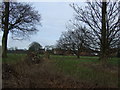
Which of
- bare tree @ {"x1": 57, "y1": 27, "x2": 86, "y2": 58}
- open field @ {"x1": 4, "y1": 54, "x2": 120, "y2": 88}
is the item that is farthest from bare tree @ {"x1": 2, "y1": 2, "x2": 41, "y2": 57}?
open field @ {"x1": 4, "y1": 54, "x2": 120, "y2": 88}

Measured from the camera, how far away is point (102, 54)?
20.1 ft

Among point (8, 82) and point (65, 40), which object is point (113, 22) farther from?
point (8, 82)

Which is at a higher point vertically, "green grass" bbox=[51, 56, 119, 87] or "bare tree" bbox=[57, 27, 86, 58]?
"bare tree" bbox=[57, 27, 86, 58]

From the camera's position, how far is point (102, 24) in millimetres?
6223

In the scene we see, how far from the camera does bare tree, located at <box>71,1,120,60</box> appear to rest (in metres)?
6.19

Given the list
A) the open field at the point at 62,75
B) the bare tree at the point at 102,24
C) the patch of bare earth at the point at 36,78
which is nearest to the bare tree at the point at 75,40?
the bare tree at the point at 102,24

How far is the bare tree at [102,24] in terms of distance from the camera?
6.19m

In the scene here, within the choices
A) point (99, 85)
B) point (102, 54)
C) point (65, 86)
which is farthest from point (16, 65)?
point (102, 54)

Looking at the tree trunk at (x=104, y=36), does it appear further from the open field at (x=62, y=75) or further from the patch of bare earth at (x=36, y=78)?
the patch of bare earth at (x=36, y=78)

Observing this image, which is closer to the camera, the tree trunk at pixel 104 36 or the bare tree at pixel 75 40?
the tree trunk at pixel 104 36

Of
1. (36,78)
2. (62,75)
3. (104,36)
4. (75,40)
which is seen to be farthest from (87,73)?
(75,40)

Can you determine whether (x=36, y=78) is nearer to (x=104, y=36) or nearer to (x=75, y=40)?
(x=75, y=40)

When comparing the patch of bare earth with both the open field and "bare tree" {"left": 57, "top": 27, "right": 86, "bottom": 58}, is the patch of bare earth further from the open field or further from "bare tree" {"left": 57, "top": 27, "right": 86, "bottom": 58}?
"bare tree" {"left": 57, "top": 27, "right": 86, "bottom": 58}

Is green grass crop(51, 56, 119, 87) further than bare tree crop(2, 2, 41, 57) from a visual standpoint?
No
